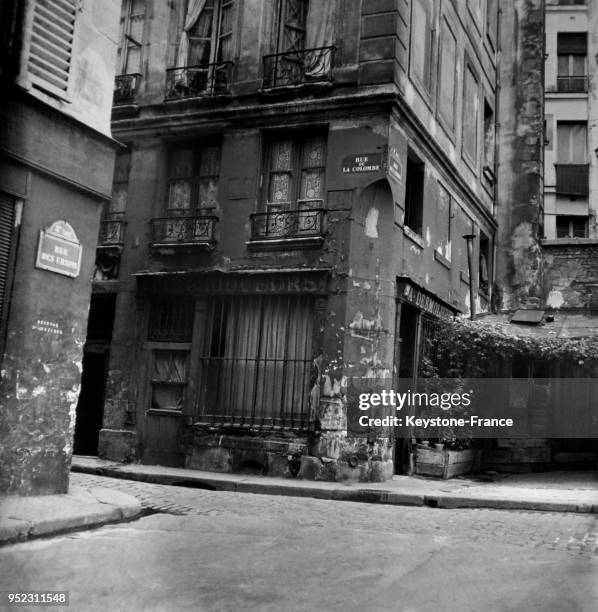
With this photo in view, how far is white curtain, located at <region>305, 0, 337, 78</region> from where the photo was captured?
12.9 metres

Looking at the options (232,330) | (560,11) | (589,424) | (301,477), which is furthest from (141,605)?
(560,11)

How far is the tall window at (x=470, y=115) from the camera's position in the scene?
16891mm

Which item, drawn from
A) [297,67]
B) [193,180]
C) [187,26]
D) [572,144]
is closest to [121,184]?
[193,180]

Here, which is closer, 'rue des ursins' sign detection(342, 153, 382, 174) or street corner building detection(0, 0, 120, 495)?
street corner building detection(0, 0, 120, 495)

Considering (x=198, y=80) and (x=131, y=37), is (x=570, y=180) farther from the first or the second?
(x=131, y=37)

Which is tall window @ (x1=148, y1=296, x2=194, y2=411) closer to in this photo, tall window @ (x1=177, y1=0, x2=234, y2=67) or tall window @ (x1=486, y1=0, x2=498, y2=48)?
tall window @ (x1=177, y1=0, x2=234, y2=67)

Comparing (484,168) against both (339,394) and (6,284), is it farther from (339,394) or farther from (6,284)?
(6,284)

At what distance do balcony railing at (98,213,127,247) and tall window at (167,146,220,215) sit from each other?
38.5 inches

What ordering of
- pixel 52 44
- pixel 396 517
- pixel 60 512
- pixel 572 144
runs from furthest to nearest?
1. pixel 572 144
2. pixel 396 517
3. pixel 52 44
4. pixel 60 512

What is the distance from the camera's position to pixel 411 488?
35.7 feet

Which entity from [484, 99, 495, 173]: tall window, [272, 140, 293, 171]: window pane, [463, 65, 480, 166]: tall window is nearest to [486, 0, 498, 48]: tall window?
[484, 99, 495, 173]: tall window

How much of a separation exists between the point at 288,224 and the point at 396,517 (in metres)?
5.79

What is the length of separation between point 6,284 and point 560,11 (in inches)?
665

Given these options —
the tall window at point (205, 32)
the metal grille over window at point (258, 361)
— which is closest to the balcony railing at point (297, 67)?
the tall window at point (205, 32)
